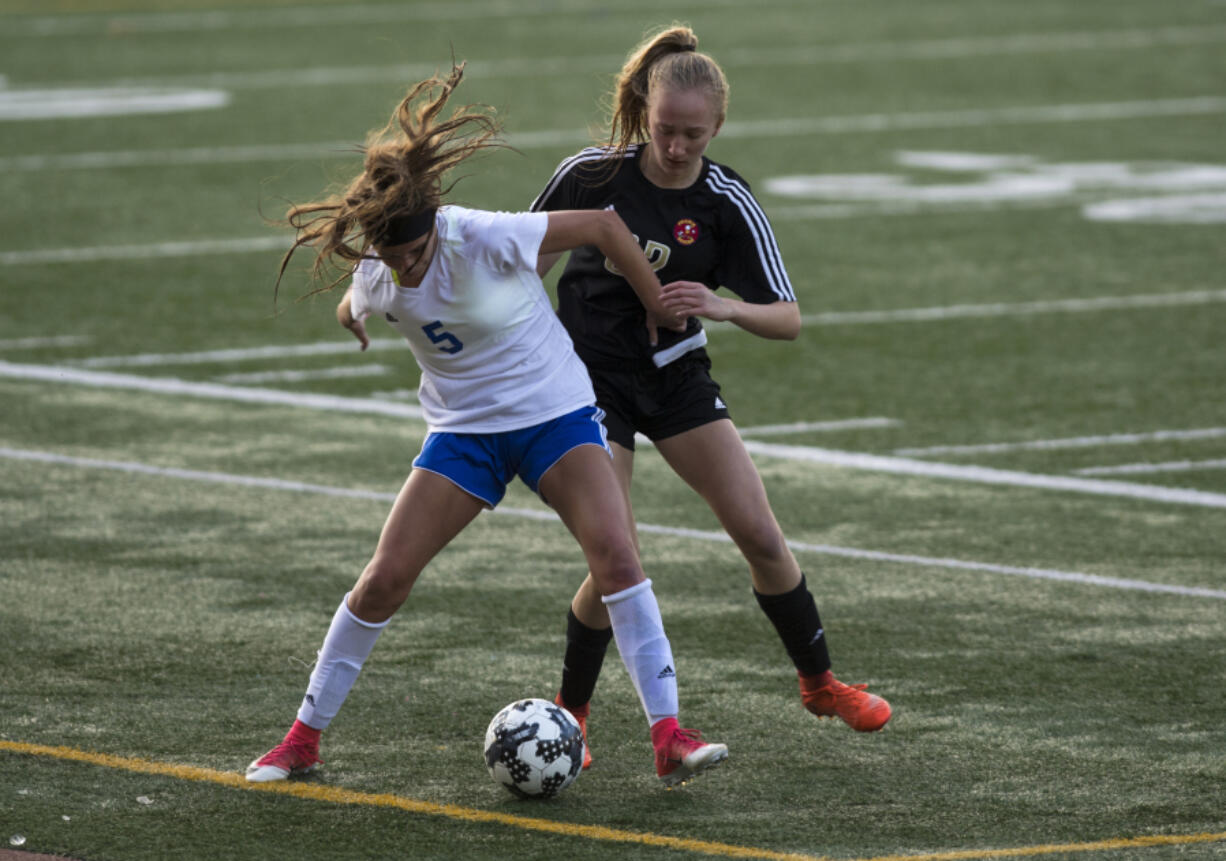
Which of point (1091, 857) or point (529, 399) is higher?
point (529, 399)

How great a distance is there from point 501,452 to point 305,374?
662 cm

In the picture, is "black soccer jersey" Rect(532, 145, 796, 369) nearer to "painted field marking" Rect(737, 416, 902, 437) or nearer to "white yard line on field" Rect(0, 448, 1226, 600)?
"white yard line on field" Rect(0, 448, 1226, 600)

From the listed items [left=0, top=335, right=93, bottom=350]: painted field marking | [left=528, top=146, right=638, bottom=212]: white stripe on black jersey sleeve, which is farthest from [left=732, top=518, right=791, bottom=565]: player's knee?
[left=0, top=335, right=93, bottom=350]: painted field marking

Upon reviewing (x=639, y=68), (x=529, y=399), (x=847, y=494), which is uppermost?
(x=639, y=68)

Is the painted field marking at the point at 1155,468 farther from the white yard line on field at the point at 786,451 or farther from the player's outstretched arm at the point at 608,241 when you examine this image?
the player's outstretched arm at the point at 608,241

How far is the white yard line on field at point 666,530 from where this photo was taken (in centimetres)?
812

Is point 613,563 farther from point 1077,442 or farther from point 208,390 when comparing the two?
point 208,390

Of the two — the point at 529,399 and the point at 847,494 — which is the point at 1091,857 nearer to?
the point at 529,399

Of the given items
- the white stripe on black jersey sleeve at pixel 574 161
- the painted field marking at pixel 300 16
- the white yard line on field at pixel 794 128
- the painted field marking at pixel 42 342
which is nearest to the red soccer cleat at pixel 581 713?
the white stripe on black jersey sleeve at pixel 574 161

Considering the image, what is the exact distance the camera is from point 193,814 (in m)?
5.64

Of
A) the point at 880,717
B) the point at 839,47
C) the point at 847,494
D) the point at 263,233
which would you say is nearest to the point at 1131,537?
the point at 847,494

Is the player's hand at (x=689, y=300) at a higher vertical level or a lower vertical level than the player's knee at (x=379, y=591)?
higher

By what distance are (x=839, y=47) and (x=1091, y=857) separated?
2629 cm

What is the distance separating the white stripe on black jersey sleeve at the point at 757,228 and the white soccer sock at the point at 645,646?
993 millimetres
